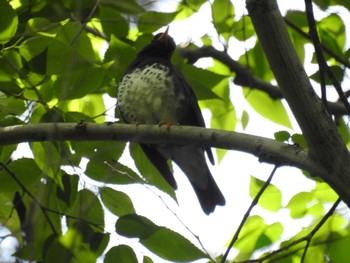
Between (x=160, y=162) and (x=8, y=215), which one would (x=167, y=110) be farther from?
(x=8, y=215)

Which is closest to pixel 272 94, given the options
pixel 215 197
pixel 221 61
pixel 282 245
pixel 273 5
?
pixel 221 61

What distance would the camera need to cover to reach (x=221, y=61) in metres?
4.12

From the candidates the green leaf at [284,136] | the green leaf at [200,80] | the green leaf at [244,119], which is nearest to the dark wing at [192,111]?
the green leaf at [244,119]

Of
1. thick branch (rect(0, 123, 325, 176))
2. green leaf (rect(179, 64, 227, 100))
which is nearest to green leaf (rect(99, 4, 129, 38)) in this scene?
green leaf (rect(179, 64, 227, 100))

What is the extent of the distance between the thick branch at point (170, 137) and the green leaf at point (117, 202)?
0.89ft

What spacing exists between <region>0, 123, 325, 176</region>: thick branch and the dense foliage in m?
0.08

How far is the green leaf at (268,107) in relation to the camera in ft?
12.6

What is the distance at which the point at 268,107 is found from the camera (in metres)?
3.89

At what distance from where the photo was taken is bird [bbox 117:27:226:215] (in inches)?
161

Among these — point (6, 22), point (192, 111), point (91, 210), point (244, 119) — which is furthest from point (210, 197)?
point (6, 22)

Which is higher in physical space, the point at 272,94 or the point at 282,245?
the point at 272,94

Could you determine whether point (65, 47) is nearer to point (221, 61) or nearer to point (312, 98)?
point (312, 98)

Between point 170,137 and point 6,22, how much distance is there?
0.92 m

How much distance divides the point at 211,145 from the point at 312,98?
1.52 ft
